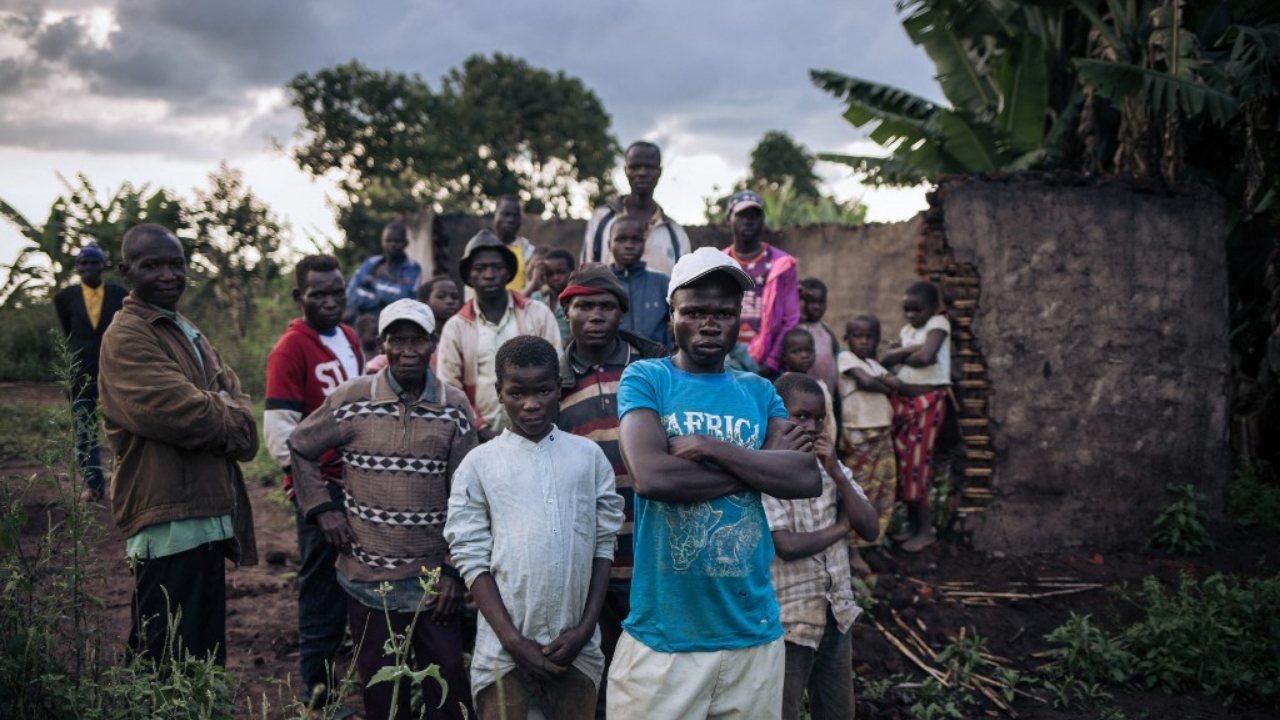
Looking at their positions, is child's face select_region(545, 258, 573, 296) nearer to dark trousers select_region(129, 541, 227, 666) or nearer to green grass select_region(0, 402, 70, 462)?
dark trousers select_region(129, 541, 227, 666)

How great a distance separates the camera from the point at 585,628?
106 inches

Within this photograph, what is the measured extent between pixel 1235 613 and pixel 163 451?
17.5ft

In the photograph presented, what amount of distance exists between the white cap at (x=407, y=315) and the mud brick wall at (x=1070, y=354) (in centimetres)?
424

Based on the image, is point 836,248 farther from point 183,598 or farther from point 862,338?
point 183,598

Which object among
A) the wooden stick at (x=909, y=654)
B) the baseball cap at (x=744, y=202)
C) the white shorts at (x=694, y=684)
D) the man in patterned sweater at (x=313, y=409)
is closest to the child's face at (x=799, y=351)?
the baseball cap at (x=744, y=202)

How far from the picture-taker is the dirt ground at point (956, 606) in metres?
4.21

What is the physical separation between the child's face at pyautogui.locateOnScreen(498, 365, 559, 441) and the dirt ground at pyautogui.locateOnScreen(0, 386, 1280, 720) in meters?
2.00

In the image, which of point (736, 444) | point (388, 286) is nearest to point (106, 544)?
point (388, 286)

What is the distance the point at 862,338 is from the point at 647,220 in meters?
1.87

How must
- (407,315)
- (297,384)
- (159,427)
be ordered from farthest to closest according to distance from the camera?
(297,384)
(407,315)
(159,427)

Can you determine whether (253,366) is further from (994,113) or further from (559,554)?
(559,554)

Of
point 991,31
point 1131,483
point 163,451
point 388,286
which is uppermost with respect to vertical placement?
point 991,31

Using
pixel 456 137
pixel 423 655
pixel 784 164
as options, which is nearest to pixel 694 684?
pixel 423 655

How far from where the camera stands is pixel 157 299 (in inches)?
125
